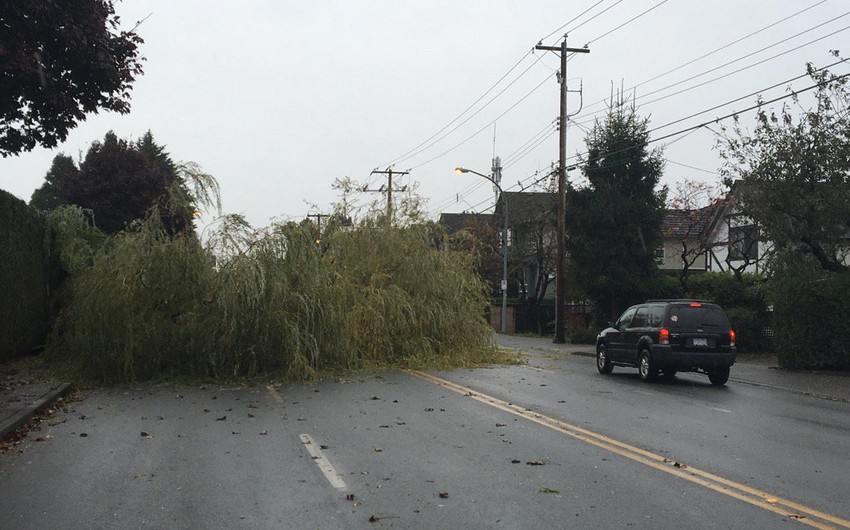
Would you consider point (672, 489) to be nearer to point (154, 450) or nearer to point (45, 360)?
point (154, 450)

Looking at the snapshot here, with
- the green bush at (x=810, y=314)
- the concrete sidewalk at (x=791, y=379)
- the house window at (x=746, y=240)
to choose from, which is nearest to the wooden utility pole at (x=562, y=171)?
the house window at (x=746, y=240)

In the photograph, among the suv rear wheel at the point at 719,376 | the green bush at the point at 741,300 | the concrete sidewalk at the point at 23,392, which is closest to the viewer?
the concrete sidewalk at the point at 23,392

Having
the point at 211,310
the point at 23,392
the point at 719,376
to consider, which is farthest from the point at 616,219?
the point at 23,392

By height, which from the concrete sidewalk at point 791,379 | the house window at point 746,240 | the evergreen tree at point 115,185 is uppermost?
the evergreen tree at point 115,185

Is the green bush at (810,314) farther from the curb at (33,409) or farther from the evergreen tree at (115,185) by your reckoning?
the evergreen tree at (115,185)

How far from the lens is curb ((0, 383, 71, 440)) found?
33.2ft

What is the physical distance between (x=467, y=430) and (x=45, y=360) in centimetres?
1235

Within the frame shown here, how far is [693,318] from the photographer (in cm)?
1789

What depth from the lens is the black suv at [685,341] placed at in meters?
17.7

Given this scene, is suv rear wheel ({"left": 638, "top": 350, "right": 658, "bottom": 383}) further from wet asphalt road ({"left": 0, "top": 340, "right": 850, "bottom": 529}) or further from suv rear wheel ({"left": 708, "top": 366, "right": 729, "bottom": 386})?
wet asphalt road ({"left": 0, "top": 340, "right": 850, "bottom": 529})

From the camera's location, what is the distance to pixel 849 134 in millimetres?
20000

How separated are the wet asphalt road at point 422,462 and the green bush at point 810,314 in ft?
21.2

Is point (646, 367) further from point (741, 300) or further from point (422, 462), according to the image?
point (741, 300)

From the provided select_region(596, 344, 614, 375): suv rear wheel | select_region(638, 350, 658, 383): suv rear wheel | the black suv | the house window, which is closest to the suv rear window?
the black suv
